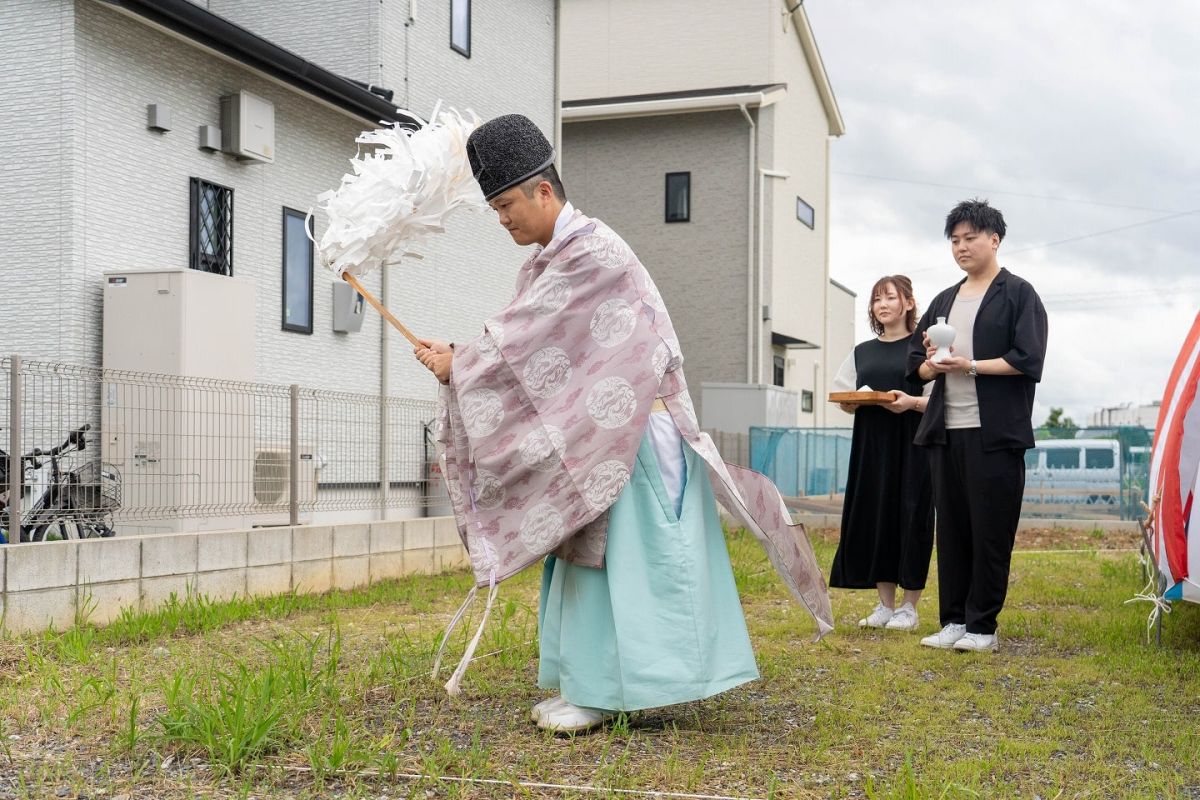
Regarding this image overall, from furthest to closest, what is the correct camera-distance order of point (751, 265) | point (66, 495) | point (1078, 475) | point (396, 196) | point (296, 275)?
point (751, 265) < point (1078, 475) < point (296, 275) < point (66, 495) < point (396, 196)

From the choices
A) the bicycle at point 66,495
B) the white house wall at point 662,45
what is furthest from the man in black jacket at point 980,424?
the white house wall at point 662,45

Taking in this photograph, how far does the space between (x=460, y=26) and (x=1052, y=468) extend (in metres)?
8.64

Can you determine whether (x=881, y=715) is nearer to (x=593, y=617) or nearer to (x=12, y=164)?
(x=593, y=617)

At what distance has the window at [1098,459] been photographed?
13820 mm

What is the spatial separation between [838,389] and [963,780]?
136 inches

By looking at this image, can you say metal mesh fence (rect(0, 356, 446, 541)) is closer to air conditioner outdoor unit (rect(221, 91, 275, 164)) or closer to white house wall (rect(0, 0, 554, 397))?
white house wall (rect(0, 0, 554, 397))

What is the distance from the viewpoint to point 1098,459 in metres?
14.0

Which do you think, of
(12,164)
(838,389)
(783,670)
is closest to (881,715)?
(783,670)

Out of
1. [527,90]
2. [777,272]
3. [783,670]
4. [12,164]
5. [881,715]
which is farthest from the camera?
[777,272]

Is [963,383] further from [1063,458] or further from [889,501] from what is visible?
[1063,458]

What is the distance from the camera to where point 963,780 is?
3.19 metres

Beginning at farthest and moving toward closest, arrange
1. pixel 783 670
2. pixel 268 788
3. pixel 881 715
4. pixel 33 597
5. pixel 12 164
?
1. pixel 12 164
2. pixel 33 597
3. pixel 783 670
4. pixel 881 715
5. pixel 268 788

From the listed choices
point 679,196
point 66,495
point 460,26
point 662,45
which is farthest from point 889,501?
point 662,45

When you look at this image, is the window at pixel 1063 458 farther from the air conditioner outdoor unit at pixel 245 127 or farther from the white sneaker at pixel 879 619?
the air conditioner outdoor unit at pixel 245 127
